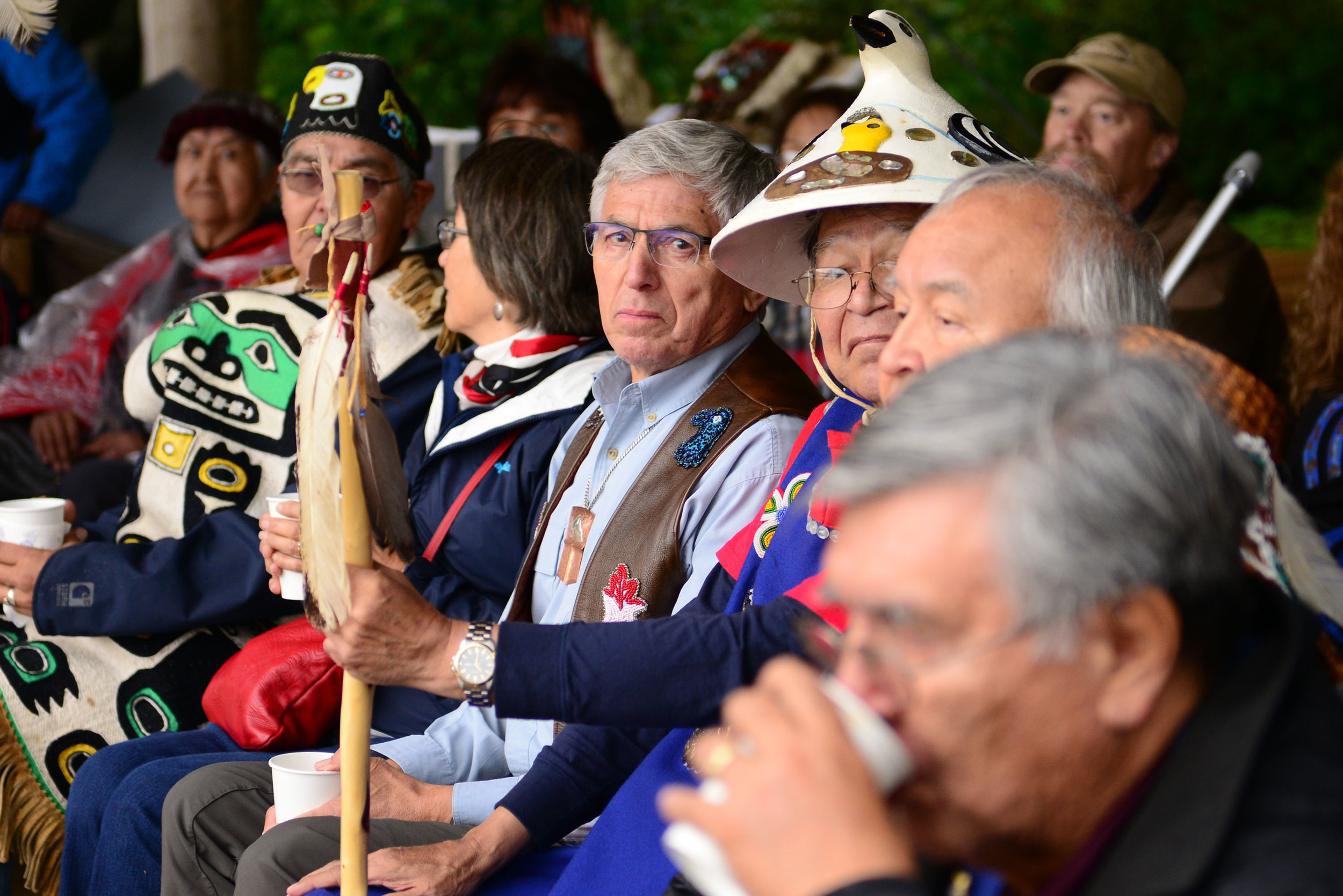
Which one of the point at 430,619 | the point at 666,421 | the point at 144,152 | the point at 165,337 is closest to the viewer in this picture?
the point at 430,619

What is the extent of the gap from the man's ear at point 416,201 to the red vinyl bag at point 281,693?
1392 millimetres

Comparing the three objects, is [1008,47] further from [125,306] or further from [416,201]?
[125,306]

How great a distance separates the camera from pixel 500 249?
260 centimetres

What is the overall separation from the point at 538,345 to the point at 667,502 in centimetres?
74

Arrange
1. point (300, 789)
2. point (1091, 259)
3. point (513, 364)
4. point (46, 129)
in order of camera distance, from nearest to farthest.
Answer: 1. point (1091, 259)
2. point (300, 789)
3. point (513, 364)
4. point (46, 129)

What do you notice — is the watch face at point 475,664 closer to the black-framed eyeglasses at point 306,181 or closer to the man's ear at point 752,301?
the man's ear at point 752,301

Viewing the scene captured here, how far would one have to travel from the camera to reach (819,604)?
1479mm

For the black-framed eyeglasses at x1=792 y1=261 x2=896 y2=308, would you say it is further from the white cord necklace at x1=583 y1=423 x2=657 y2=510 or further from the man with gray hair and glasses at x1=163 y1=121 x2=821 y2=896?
the white cord necklace at x1=583 y1=423 x2=657 y2=510

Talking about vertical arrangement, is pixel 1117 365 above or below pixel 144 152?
above

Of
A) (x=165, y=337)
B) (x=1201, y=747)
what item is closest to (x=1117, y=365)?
(x=1201, y=747)

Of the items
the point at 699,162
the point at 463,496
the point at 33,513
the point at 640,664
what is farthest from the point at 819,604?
the point at 33,513

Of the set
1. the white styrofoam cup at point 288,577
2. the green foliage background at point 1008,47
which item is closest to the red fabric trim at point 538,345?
the white styrofoam cup at point 288,577

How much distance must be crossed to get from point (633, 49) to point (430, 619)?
6155 mm

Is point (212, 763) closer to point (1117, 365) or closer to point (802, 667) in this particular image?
point (802, 667)
